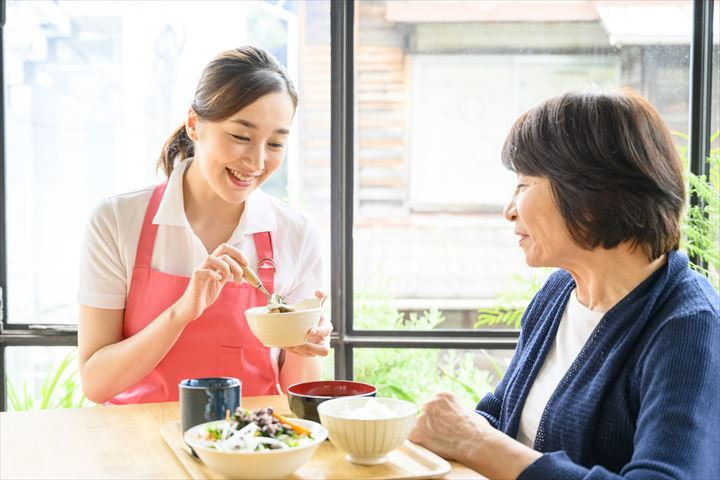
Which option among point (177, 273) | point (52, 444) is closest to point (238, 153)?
point (177, 273)

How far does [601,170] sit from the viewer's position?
153 cm

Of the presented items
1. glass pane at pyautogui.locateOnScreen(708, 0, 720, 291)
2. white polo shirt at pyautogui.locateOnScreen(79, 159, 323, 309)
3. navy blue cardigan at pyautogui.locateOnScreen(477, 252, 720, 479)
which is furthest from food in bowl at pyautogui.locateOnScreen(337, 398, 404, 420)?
glass pane at pyautogui.locateOnScreen(708, 0, 720, 291)

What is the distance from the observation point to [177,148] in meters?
2.31

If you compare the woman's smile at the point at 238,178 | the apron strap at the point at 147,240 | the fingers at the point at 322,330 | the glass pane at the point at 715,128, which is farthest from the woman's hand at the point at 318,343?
the glass pane at the point at 715,128

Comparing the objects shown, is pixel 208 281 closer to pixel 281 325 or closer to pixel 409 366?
pixel 281 325

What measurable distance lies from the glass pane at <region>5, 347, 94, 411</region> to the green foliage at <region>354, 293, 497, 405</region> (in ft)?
3.42

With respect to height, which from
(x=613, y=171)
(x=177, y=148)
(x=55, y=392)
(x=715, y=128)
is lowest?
(x=55, y=392)

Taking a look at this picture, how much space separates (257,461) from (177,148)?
1242mm

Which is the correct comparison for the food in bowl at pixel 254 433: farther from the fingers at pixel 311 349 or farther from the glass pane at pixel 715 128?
the glass pane at pixel 715 128

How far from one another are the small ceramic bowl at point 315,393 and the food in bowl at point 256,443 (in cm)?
14

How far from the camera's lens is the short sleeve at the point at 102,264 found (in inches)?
79.9

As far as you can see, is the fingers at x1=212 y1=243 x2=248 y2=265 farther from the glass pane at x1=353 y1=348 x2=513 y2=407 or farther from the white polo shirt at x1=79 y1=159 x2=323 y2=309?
the glass pane at x1=353 y1=348 x2=513 y2=407

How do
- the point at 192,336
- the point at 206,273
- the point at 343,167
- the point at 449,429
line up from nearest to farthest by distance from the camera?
the point at 449,429 < the point at 206,273 < the point at 192,336 < the point at 343,167

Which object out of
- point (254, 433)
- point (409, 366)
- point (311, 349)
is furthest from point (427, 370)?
point (254, 433)
